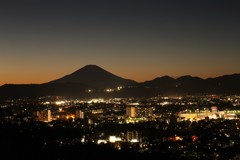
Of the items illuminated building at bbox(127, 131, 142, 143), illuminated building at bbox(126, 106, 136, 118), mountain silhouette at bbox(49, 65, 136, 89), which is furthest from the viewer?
mountain silhouette at bbox(49, 65, 136, 89)

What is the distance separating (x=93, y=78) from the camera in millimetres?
114500

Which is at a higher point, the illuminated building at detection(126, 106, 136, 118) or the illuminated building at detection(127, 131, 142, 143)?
the illuminated building at detection(126, 106, 136, 118)

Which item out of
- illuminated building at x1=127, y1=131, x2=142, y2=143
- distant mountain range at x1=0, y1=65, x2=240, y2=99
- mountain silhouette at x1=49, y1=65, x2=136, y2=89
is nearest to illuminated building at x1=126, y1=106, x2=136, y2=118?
illuminated building at x1=127, y1=131, x2=142, y2=143

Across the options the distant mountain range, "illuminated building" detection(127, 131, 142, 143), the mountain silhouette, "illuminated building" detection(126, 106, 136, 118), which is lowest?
"illuminated building" detection(127, 131, 142, 143)

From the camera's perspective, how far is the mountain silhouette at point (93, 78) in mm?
108681

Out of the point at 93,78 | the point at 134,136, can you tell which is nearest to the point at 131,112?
the point at 134,136

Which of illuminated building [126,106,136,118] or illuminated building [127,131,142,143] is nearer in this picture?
illuminated building [127,131,142,143]

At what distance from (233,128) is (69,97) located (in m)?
50.1

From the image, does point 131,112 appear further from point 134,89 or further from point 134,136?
point 134,89

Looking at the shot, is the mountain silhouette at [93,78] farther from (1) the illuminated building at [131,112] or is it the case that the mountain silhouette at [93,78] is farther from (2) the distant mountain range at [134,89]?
(1) the illuminated building at [131,112]

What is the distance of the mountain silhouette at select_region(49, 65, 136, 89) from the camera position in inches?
4279

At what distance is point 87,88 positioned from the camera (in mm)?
87875

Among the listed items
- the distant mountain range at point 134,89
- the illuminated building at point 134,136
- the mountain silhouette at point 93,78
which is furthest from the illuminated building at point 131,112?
the mountain silhouette at point 93,78

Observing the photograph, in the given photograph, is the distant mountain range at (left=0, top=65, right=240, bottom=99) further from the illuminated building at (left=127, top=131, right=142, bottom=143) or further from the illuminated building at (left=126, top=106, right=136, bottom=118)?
the illuminated building at (left=127, top=131, right=142, bottom=143)
